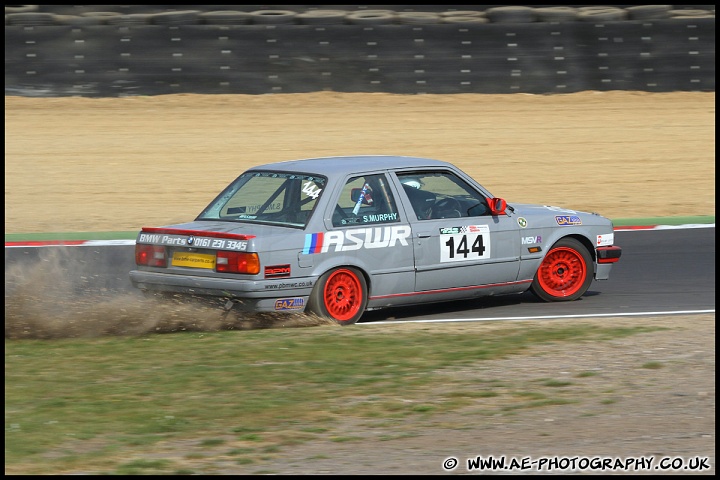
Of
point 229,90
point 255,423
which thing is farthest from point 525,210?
point 229,90

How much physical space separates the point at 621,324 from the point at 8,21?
51.0 feet

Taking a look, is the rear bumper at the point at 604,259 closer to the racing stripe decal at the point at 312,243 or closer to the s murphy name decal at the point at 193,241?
the racing stripe decal at the point at 312,243

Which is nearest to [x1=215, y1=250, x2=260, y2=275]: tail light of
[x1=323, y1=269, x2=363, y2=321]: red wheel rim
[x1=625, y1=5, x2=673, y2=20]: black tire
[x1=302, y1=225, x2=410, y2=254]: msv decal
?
[x1=302, y1=225, x2=410, y2=254]: msv decal

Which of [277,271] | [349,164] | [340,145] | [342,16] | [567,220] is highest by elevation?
[342,16]

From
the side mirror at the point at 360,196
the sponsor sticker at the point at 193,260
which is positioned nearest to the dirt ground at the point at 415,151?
the side mirror at the point at 360,196

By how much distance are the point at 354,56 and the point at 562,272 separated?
12025 millimetres

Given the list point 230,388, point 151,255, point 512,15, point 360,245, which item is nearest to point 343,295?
point 360,245

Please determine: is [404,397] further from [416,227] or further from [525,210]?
[525,210]

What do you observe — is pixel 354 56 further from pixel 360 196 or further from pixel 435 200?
pixel 360 196

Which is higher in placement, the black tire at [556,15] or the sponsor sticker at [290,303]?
the black tire at [556,15]

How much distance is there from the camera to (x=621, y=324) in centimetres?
862

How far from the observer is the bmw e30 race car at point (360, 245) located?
27.2 feet

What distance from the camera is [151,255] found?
8680 mm

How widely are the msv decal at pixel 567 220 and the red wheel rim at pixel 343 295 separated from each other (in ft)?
6.75
